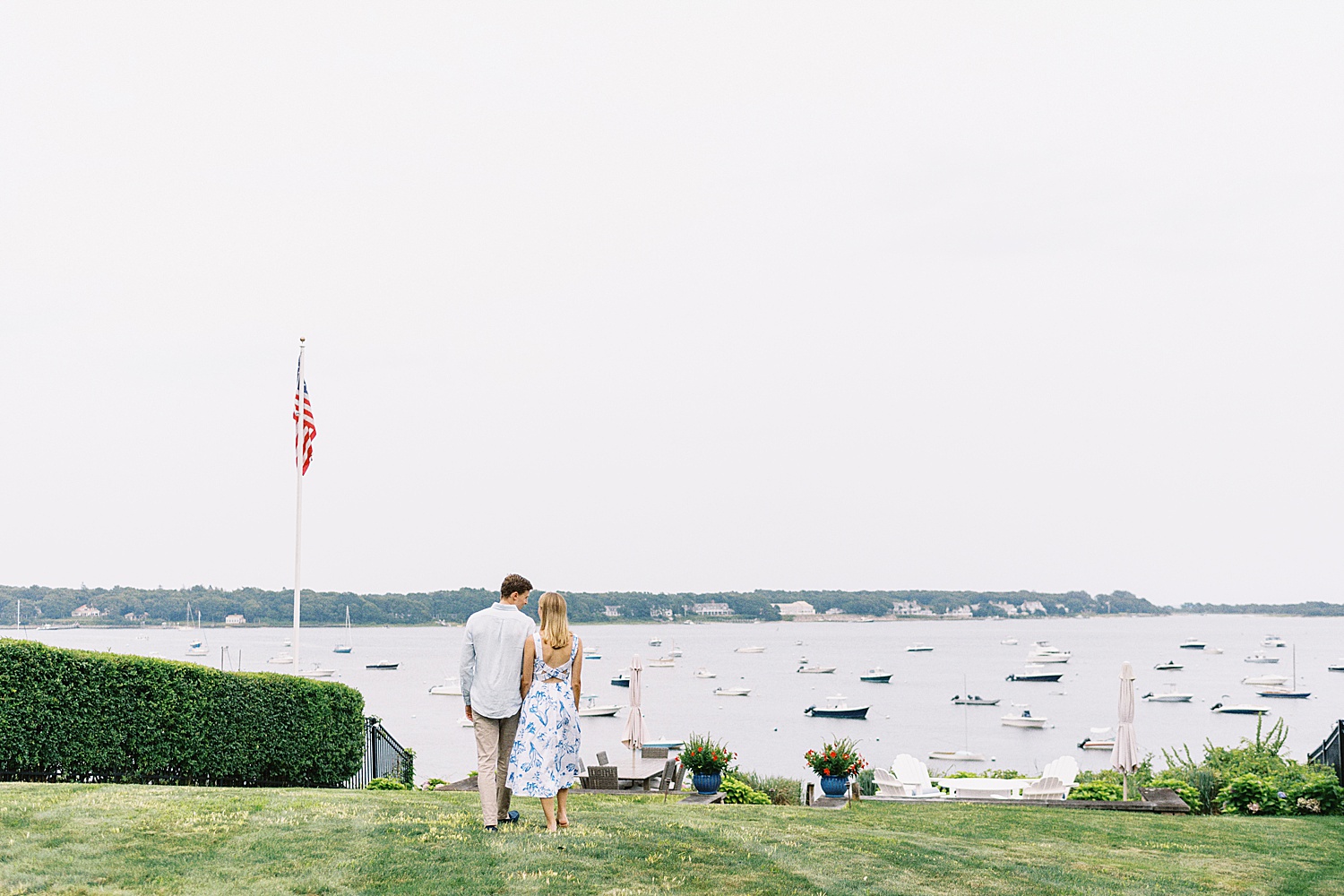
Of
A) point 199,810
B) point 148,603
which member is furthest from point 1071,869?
point 148,603

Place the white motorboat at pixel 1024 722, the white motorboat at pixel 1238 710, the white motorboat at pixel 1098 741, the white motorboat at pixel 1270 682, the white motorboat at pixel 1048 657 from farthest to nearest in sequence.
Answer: the white motorboat at pixel 1048 657 → the white motorboat at pixel 1270 682 → the white motorboat at pixel 1238 710 → the white motorboat at pixel 1024 722 → the white motorboat at pixel 1098 741

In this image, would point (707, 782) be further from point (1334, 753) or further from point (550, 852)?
point (1334, 753)

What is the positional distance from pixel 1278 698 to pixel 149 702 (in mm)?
100106

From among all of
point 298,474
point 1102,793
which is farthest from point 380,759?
point 1102,793

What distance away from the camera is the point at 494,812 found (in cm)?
812

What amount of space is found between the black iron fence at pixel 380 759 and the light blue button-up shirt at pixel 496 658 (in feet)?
25.0

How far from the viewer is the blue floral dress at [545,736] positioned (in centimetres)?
795

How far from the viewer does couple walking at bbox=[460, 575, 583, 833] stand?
802 centimetres

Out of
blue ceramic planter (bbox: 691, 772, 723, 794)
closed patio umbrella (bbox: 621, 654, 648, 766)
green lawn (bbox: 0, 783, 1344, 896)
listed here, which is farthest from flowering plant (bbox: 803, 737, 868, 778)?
closed patio umbrella (bbox: 621, 654, 648, 766)

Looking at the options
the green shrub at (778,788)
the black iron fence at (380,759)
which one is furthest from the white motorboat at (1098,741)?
the black iron fence at (380,759)

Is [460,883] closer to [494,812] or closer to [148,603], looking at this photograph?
[494,812]

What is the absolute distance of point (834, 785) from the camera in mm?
14438

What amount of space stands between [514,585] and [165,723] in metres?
6.84

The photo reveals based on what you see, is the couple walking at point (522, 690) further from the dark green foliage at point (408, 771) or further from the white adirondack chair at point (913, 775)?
the white adirondack chair at point (913, 775)
